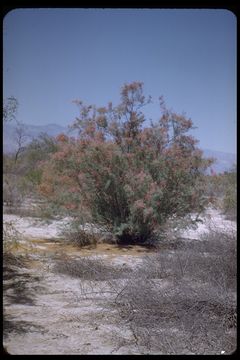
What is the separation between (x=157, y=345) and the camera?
18.4 ft

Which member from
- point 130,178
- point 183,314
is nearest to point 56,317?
point 183,314

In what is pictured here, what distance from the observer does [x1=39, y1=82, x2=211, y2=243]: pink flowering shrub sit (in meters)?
14.5

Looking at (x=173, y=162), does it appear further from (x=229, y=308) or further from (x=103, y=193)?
(x=229, y=308)

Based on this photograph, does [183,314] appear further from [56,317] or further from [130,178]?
[130,178]

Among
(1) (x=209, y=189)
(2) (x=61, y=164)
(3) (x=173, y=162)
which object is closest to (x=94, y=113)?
(2) (x=61, y=164)

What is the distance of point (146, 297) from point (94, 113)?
10.4 m

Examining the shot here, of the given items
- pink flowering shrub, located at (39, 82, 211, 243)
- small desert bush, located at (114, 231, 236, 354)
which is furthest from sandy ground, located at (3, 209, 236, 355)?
pink flowering shrub, located at (39, 82, 211, 243)

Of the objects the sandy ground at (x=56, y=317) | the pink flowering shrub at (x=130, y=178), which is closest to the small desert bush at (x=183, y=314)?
the sandy ground at (x=56, y=317)

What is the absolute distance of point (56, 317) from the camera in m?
6.84

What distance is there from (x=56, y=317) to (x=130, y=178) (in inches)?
310

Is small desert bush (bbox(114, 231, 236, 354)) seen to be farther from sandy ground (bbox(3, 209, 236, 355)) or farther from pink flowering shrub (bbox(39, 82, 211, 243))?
pink flowering shrub (bbox(39, 82, 211, 243))

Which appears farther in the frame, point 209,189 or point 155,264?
point 209,189

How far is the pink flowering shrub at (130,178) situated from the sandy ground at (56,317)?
3682mm

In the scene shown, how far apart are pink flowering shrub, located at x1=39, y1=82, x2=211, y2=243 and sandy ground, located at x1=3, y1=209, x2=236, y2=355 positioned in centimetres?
368
